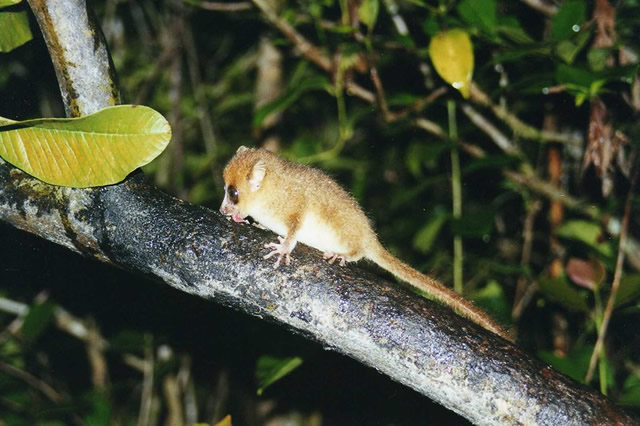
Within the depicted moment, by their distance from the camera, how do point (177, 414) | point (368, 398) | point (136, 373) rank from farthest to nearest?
point (136, 373), point (177, 414), point (368, 398)

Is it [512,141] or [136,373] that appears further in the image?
[136,373]

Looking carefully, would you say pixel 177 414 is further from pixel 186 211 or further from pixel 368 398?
pixel 186 211

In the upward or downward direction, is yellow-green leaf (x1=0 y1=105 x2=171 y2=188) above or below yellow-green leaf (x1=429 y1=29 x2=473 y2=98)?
above

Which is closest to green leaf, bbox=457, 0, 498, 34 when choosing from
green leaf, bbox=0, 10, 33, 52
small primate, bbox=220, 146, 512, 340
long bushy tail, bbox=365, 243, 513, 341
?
small primate, bbox=220, 146, 512, 340

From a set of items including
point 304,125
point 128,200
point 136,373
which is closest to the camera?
point 128,200

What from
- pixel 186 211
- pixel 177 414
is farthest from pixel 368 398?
pixel 186 211

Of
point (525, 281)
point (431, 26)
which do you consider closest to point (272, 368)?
point (431, 26)

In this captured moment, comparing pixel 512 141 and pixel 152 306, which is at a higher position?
pixel 512 141

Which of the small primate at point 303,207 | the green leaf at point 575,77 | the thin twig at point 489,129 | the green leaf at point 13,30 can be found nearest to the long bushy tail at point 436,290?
the small primate at point 303,207

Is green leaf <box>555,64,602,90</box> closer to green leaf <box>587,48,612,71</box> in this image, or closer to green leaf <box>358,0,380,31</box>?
green leaf <box>587,48,612,71</box>
